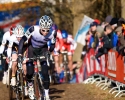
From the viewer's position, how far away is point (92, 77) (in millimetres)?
17516

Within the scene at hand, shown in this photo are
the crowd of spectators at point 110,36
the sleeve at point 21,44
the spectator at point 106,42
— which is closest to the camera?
the sleeve at point 21,44

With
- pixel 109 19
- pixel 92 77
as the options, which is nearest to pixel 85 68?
pixel 92 77

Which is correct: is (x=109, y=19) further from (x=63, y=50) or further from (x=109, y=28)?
(x=63, y=50)

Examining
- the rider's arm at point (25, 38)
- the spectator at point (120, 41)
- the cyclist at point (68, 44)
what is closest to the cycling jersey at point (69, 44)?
the cyclist at point (68, 44)

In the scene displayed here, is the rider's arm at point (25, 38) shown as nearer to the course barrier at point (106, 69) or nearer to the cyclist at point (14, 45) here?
the cyclist at point (14, 45)

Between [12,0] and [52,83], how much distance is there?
41.4 ft

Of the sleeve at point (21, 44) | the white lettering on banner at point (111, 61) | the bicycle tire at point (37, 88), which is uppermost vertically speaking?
the sleeve at point (21, 44)

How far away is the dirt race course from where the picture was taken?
13.5m

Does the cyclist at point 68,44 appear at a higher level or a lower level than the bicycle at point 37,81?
higher

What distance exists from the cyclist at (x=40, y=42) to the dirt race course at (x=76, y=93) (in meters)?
1.86

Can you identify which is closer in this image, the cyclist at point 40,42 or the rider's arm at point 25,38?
the cyclist at point 40,42

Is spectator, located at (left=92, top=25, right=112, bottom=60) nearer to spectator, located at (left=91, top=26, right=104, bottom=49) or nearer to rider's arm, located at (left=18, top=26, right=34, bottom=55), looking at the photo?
spectator, located at (left=91, top=26, right=104, bottom=49)

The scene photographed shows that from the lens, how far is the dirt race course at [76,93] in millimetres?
13480

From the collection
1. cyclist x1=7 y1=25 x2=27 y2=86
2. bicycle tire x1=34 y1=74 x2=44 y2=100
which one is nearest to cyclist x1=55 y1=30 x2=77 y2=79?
cyclist x1=7 y1=25 x2=27 y2=86
